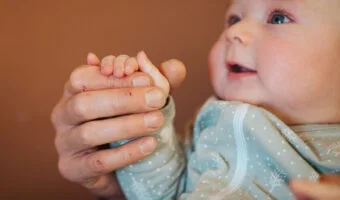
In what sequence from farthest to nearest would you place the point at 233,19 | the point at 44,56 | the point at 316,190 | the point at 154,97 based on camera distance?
the point at 44,56 → the point at 233,19 → the point at 154,97 → the point at 316,190

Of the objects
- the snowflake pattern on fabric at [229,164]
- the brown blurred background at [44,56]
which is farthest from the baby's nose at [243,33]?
the brown blurred background at [44,56]

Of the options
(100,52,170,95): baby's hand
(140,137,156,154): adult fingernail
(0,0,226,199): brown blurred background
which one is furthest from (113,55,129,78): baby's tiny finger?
(0,0,226,199): brown blurred background

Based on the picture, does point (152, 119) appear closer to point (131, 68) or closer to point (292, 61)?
point (131, 68)

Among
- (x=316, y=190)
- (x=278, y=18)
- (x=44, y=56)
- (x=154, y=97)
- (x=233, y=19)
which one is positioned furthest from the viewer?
(x=44, y=56)

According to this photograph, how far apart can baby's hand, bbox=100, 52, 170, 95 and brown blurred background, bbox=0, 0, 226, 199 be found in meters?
0.48

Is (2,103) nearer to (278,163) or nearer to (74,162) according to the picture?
(74,162)

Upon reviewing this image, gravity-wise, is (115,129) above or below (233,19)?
below

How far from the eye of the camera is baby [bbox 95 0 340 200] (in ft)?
1.84

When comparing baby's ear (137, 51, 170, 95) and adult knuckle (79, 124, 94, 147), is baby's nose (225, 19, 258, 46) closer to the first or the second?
baby's ear (137, 51, 170, 95)

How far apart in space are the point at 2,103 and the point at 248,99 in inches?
26.2

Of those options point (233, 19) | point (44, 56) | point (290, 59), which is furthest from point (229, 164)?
point (44, 56)

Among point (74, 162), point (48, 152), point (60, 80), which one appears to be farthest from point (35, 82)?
point (74, 162)

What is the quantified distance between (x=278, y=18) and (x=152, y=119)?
301 millimetres

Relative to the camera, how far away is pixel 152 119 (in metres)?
0.53
